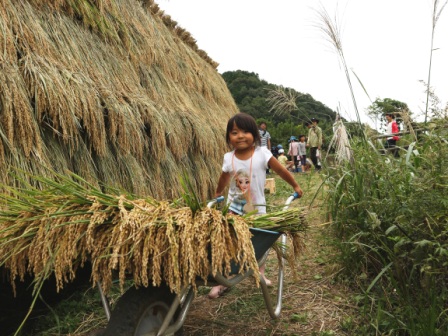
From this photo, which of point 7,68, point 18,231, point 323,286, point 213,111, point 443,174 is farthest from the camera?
point 213,111

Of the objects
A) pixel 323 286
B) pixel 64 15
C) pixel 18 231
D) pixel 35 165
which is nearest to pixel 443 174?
pixel 323 286

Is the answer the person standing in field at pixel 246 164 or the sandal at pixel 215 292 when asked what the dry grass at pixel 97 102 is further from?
the sandal at pixel 215 292

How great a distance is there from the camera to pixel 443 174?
6.22ft

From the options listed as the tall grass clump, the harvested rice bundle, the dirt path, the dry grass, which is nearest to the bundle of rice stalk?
the harvested rice bundle

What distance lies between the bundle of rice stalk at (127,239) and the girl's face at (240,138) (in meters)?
1.27

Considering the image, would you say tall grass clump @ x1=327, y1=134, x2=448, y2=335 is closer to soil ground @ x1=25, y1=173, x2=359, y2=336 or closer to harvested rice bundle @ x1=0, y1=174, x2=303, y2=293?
soil ground @ x1=25, y1=173, x2=359, y2=336

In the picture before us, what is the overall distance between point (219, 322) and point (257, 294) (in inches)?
21.2

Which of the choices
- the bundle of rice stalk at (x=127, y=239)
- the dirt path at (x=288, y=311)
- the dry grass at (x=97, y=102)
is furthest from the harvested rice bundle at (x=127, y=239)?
the dirt path at (x=288, y=311)

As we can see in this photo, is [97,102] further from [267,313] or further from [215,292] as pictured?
[267,313]

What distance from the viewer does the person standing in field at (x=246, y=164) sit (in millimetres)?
2680

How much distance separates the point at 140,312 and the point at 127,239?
312 millimetres

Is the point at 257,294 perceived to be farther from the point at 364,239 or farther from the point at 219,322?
the point at 364,239

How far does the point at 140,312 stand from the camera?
4.65ft

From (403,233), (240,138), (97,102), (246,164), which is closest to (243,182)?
(246,164)
